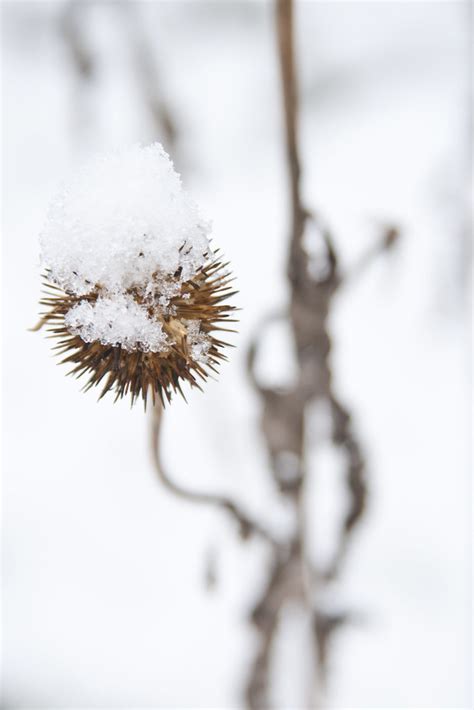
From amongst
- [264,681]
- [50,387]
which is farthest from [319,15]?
[264,681]

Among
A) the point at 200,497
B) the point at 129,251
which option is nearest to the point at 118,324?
the point at 129,251

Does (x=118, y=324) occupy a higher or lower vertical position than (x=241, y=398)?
lower

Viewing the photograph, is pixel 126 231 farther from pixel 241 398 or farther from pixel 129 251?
pixel 241 398

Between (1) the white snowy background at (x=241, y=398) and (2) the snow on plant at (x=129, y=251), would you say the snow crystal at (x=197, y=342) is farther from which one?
(1) the white snowy background at (x=241, y=398)

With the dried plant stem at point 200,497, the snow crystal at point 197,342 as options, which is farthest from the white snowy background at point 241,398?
the snow crystal at point 197,342

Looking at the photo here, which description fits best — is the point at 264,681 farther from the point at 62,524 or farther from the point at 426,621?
the point at 62,524

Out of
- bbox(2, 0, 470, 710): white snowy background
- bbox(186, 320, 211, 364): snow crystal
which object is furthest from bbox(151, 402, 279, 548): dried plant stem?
bbox(2, 0, 470, 710): white snowy background

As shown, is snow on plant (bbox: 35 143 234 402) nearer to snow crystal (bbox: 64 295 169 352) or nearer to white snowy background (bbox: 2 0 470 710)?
snow crystal (bbox: 64 295 169 352)

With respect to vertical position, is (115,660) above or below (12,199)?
below
